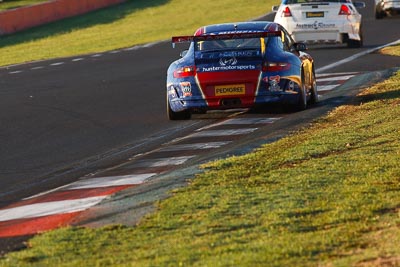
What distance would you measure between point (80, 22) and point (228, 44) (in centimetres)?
3029

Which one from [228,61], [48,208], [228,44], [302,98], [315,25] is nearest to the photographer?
[48,208]

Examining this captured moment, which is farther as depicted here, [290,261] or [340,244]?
[340,244]

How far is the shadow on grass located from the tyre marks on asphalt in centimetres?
2677

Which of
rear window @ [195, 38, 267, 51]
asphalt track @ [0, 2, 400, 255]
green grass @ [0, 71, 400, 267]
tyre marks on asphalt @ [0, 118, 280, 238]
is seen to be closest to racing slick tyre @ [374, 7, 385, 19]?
asphalt track @ [0, 2, 400, 255]

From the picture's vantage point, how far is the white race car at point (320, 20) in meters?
28.6

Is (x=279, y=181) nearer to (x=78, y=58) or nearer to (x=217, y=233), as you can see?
(x=217, y=233)

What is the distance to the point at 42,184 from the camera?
11766 mm

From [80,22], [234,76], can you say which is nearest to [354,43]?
[234,76]

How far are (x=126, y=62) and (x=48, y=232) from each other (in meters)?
21.2

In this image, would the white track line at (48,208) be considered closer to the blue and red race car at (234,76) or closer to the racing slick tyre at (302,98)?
the blue and red race car at (234,76)

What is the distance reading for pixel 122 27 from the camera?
4559cm

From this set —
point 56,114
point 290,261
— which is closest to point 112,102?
point 56,114

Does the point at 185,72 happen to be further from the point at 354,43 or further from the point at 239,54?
the point at 354,43

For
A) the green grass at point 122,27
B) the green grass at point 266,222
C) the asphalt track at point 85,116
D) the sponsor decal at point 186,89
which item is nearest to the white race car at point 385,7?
the green grass at point 122,27
